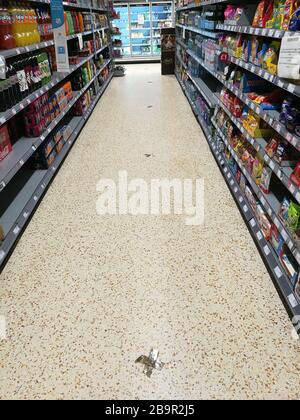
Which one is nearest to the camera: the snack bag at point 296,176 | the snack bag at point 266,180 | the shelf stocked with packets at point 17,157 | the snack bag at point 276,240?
the snack bag at point 296,176

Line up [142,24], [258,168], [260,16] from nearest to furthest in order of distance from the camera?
[260,16] → [258,168] → [142,24]

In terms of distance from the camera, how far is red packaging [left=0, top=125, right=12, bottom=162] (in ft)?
8.43

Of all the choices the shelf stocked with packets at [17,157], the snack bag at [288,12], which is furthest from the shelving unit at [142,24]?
the snack bag at [288,12]

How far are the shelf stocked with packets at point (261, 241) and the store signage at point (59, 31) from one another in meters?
2.02

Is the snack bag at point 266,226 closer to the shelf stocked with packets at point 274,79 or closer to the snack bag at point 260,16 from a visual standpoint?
the shelf stocked with packets at point 274,79

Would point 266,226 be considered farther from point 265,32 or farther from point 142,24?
point 142,24

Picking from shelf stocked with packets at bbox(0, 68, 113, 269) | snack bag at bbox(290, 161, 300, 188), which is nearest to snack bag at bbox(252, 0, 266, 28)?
snack bag at bbox(290, 161, 300, 188)

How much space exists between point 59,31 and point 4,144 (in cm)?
152

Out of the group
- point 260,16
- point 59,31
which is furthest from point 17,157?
point 260,16

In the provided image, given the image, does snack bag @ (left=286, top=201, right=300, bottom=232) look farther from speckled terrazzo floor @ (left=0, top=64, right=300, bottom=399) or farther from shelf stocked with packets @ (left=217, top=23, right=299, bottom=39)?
shelf stocked with packets @ (left=217, top=23, right=299, bottom=39)

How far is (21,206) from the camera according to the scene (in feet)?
8.54

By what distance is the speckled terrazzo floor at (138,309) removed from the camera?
1.52 m

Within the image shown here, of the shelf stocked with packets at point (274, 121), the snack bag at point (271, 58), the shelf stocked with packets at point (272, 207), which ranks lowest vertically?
the shelf stocked with packets at point (272, 207)

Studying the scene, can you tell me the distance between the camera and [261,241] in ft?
7.34
